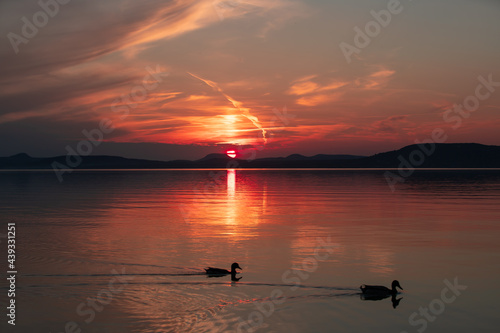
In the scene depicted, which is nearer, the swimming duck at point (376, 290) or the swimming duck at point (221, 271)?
the swimming duck at point (376, 290)

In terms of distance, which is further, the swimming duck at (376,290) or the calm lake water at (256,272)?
the swimming duck at (376,290)

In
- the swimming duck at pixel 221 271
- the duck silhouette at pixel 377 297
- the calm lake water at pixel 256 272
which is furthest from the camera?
the swimming duck at pixel 221 271

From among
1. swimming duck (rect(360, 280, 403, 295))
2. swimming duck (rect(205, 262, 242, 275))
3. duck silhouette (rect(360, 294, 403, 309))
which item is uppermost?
swimming duck (rect(205, 262, 242, 275))

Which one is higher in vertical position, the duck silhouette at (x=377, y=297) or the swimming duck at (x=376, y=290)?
the swimming duck at (x=376, y=290)

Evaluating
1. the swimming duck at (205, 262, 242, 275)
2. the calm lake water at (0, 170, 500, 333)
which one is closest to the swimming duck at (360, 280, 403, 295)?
the calm lake water at (0, 170, 500, 333)

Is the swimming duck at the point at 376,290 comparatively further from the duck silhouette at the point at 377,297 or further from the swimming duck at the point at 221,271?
the swimming duck at the point at 221,271

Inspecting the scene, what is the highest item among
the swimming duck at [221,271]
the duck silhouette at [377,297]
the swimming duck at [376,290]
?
the swimming duck at [221,271]

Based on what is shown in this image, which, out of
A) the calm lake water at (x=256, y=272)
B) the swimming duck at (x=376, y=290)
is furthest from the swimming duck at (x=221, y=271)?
the swimming duck at (x=376, y=290)

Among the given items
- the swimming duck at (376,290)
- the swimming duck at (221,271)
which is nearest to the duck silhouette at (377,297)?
the swimming duck at (376,290)

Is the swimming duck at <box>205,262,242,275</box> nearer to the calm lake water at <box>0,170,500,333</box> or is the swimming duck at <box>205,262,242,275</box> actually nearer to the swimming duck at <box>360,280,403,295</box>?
the calm lake water at <box>0,170,500,333</box>

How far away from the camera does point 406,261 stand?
21.7 metres

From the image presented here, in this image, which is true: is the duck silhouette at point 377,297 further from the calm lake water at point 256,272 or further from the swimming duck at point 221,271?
the swimming duck at point 221,271

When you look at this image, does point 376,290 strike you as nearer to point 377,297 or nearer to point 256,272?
point 377,297

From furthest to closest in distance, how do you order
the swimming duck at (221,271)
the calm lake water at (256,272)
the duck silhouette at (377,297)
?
the swimming duck at (221,271) < the duck silhouette at (377,297) < the calm lake water at (256,272)
